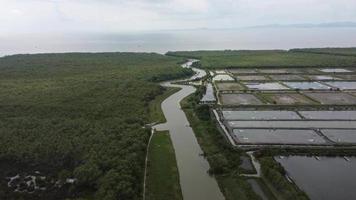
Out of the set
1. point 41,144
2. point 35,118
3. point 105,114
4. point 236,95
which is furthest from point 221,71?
point 41,144

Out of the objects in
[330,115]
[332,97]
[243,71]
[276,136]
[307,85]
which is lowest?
[276,136]

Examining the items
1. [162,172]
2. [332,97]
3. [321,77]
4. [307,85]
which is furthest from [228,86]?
[162,172]

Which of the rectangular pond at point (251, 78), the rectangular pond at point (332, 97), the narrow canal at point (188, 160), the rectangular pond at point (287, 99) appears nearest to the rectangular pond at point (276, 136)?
the narrow canal at point (188, 160)

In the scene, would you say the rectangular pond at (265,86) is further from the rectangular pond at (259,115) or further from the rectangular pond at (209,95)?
the rectangular pond at (259,115)

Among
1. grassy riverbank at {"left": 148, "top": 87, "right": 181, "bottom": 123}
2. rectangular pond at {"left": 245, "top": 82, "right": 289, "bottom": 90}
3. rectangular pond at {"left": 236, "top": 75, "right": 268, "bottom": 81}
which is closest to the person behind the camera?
grassy riverbank at {"left": 148, "top": 87, "right": 181, "bottom": 123}

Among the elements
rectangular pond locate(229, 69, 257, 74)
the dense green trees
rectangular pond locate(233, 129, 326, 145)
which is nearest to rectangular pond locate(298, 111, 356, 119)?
rectangular pond locate(233, 129, 326, 145)

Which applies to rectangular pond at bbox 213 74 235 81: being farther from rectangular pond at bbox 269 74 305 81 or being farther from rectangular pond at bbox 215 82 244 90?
rectangular pond at bbox 269 74 305 81

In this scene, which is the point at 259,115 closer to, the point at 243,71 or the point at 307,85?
the point at 307,85
